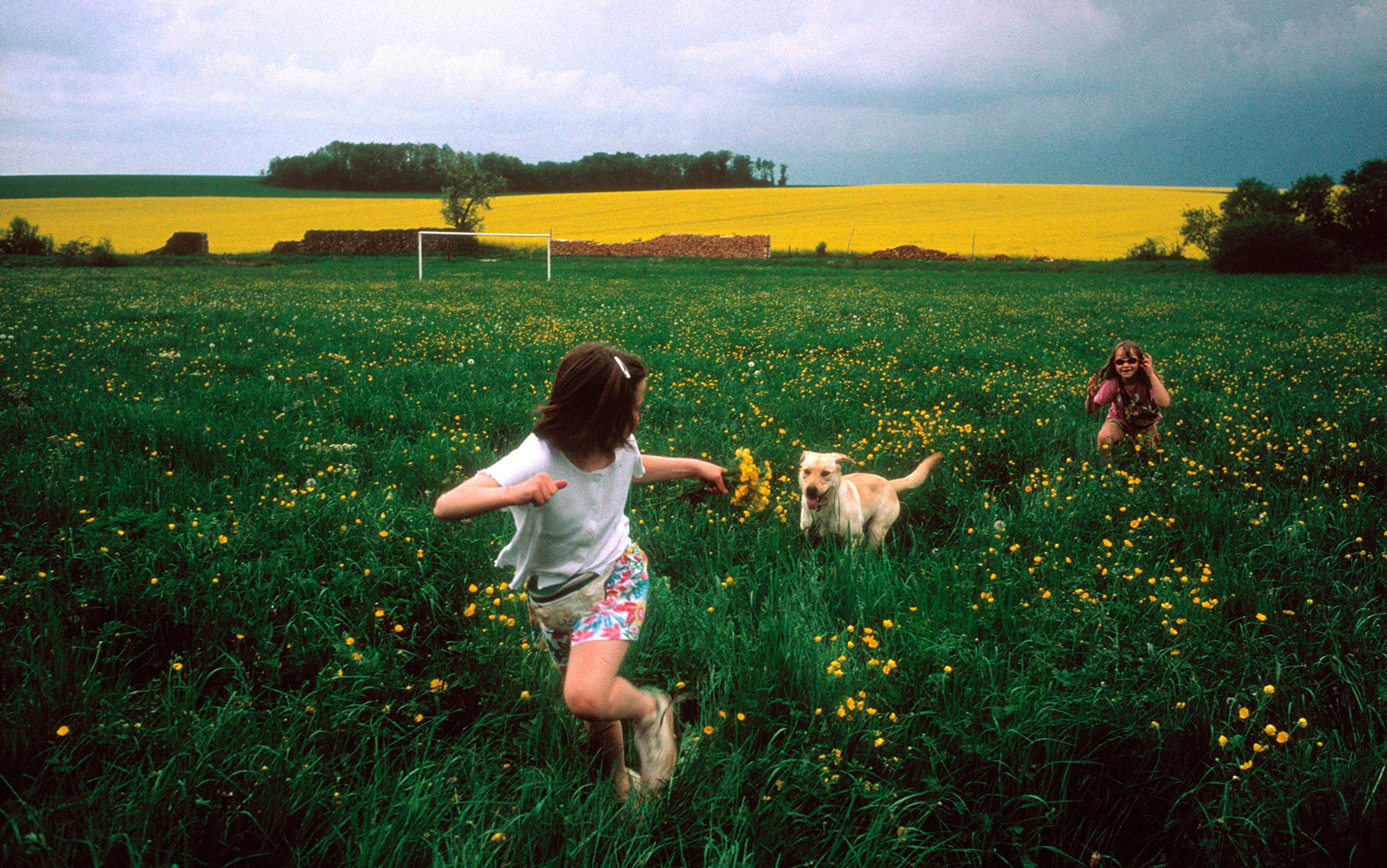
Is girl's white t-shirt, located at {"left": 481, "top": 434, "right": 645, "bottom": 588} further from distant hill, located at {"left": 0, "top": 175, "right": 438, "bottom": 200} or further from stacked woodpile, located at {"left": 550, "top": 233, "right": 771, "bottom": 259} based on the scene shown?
distant hill, located at {"left": 0, "top": 175, "right": 438, "bottom": 200}

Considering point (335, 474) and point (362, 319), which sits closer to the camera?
point (335, 474)

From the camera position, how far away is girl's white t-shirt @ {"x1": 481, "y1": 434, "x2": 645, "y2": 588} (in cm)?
262

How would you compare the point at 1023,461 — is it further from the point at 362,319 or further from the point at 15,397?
the point at 362,319

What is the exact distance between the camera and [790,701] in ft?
8.52

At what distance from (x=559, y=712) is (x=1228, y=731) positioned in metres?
2.30

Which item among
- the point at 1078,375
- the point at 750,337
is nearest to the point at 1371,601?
the point at 1078,375

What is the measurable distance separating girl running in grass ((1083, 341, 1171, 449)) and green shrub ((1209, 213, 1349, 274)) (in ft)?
125

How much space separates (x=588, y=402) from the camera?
2.61 meters

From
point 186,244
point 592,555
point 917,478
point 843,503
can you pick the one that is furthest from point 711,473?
point 186,244

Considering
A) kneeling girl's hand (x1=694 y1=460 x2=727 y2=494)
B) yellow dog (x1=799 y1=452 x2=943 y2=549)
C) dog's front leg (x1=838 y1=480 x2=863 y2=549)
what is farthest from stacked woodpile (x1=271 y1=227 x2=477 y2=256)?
kneeling girl's hand (x1=694 y1=460 x2=727 y2=494)

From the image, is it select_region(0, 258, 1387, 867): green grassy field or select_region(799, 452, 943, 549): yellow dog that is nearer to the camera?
select_region(0, 258, 1387, 867): green grassy field

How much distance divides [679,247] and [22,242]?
34.5 m

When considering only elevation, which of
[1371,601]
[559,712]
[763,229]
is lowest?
[559,712]

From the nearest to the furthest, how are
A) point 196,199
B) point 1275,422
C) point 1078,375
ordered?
point 1275,422
point 1078,375
point 196,199
